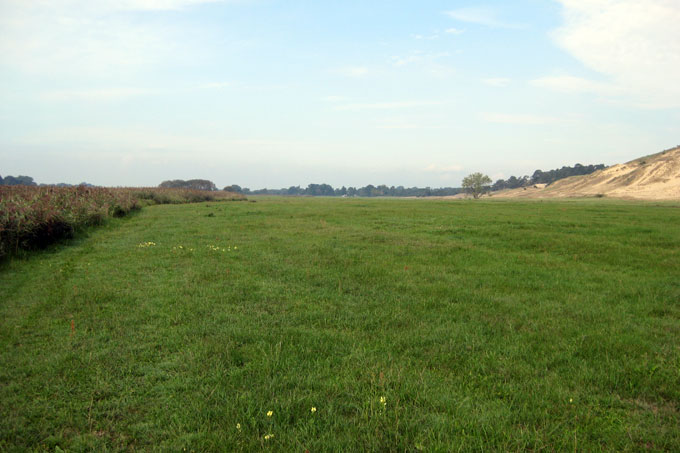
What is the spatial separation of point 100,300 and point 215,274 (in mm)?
2879

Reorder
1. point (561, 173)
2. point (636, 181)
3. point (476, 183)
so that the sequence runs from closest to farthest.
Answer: point (636, 181) < point (476, 183) < point (561, 173)

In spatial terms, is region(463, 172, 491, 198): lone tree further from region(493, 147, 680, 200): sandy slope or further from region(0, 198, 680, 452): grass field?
region(0, 198, 680, 452): grass field

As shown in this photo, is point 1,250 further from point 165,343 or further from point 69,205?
point 165,343

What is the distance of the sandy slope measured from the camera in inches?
3566

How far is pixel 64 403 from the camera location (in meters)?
4.65

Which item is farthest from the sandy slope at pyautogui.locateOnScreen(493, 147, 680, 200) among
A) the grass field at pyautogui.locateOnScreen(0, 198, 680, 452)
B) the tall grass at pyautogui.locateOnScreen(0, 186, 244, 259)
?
the tall grass at pyautogui.locateOnScreen(0, 186, 244, 259)

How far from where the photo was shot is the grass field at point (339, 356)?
13.5 feet

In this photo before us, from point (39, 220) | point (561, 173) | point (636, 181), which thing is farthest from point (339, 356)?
point (561, 173)

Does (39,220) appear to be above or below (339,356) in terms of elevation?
above

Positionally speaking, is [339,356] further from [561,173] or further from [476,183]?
[561,173]

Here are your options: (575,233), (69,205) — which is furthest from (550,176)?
(69,205)

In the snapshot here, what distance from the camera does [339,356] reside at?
5.79 metres

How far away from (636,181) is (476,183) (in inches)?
1821

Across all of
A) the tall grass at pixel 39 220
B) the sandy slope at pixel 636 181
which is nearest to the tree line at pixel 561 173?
the sandy slope at pixel 636 181
